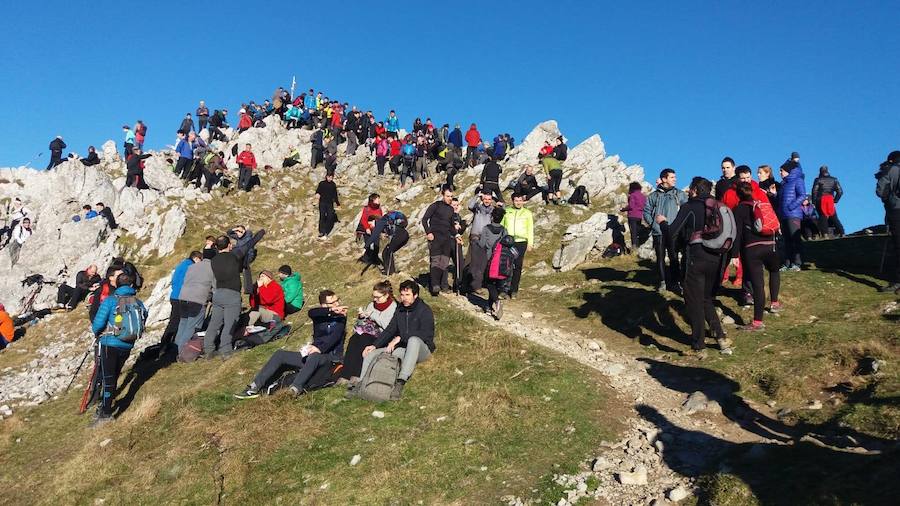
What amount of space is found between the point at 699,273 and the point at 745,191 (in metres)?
2.17

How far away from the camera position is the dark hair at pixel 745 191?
10.3 meters

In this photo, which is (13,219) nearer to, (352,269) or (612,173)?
(352,269)

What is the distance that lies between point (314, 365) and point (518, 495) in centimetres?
507

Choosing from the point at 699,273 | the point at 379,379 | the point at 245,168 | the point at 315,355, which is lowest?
the point at 379,379

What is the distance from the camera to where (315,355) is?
9820mm

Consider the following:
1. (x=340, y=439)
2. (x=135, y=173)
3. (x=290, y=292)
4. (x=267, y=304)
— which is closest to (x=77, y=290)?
(x=135, y=173)

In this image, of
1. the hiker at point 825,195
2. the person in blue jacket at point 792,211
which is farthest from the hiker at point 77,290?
the hiker at point 825,195

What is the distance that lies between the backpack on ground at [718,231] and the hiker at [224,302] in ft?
35.1

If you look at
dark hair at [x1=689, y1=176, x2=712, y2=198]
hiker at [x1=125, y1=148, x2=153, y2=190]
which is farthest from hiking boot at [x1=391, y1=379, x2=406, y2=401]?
hiker at [x1=125, y1=148, x2=153, y2=190]

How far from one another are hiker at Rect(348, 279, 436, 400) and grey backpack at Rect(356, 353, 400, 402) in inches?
5.8

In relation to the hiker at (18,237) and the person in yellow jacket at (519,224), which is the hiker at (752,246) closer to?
the person in yellow jacket at (519,224)

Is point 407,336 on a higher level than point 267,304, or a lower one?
higher

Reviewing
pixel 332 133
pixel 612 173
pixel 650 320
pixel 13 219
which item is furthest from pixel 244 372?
pixel 332 133

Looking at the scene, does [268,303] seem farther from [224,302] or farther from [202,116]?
[202,116]
